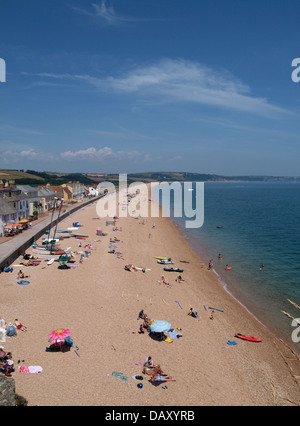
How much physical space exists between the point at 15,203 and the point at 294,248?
33.5 metres

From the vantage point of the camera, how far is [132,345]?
13.7 meters

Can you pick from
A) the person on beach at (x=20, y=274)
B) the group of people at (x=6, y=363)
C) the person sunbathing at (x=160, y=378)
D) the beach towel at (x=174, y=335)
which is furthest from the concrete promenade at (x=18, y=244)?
the person sunbathing at (x=160, y=378)

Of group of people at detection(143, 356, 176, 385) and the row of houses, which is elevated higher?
the row of houses

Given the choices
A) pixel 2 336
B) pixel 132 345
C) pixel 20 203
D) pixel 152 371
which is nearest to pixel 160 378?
pixel 152 371

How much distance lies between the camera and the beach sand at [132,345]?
1076cm

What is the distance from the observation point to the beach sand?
424 inches

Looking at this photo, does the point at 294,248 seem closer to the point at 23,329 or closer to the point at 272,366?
the point at 272,366

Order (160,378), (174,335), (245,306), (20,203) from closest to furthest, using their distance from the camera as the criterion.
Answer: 1. (160,378)
2. (174,335)
3. (245,306)
4. (20,203)

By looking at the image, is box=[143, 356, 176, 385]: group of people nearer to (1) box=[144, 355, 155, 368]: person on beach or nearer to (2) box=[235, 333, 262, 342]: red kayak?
(1) box=[144, 355, 155, 368]: person on beach

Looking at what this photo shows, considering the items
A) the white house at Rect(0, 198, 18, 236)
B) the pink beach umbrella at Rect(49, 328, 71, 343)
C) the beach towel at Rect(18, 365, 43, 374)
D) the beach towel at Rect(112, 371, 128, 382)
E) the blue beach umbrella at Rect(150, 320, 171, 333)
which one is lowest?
the beach towel at Rect(112, 371, 128, 382)

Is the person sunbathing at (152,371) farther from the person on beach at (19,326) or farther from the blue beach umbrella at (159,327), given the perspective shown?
the person on beach at (19,326)

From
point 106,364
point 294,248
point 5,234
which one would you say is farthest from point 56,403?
point 294,248

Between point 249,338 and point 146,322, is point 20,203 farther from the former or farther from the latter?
point 249,338

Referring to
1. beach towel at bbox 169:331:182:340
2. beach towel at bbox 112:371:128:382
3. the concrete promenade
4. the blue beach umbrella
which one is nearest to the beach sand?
beach towel at bbox 112:371:128:382
